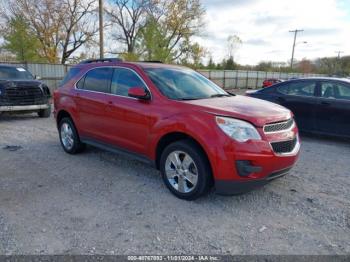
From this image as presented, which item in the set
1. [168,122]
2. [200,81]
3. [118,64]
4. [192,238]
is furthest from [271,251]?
[118,64]

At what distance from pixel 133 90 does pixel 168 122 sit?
69 centimetres

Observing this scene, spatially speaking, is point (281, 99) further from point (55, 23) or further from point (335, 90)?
point (55, 23)

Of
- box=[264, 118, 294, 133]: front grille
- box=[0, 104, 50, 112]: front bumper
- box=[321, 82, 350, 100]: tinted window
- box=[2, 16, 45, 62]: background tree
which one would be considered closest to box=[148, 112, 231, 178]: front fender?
box=[264, 118, 294, 133]: front grille

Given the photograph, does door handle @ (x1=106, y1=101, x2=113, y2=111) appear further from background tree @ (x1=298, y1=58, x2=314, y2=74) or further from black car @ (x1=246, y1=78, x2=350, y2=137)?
background tree @ (x1=298, y1=58, x2=314, y2=74)

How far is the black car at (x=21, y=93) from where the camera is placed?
9.16 meters

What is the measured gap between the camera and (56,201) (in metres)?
3.76

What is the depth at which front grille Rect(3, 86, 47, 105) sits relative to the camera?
9203 millimetres

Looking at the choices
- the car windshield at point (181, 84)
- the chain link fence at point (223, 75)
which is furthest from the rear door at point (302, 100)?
the chain link fence at point (223, 75)

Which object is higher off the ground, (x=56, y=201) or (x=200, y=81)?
(x=200, y=81)

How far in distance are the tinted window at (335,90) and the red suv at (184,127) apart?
340cm

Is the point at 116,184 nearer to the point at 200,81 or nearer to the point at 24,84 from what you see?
the point at 200,81

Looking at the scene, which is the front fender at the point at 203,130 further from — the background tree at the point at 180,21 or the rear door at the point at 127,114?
the background tree at the point at 180,21

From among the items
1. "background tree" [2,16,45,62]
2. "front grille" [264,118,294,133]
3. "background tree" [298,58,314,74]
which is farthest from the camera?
"background tree" [298,58,314,74]

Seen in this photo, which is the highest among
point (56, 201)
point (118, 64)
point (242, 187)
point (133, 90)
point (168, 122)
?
point (118, 64)
